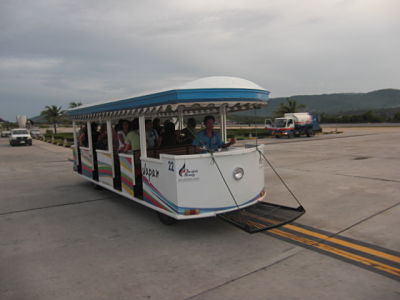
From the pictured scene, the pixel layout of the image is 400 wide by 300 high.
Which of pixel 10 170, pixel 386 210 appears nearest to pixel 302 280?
pixel 386 210

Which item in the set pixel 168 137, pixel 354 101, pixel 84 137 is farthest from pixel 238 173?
pixel 354 101

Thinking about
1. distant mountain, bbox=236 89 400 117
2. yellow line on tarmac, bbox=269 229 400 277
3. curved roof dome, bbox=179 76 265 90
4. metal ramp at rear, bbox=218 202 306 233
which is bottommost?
yellow line on tarmac, bbox=269 229 400 277

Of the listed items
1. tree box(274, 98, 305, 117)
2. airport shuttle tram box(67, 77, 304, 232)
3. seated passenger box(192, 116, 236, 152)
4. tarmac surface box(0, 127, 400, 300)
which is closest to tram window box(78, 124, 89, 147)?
tarmac surface box(0, 127, 400, 300)

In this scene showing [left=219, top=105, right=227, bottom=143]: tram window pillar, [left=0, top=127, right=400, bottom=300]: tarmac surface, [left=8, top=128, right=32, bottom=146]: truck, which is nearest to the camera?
[left=0, top=127, right=400, bottom=300]: tarmac surface

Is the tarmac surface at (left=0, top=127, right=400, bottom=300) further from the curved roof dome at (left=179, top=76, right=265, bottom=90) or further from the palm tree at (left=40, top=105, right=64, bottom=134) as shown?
the palm tree at (left=40, top=105, right=64, bottom=134)

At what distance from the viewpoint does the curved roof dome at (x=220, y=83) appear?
16.2 ft

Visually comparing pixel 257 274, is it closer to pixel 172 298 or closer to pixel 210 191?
pixel 172 298

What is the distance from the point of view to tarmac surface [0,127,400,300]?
3.59m

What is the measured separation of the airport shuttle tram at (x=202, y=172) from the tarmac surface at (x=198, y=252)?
367 millimetres

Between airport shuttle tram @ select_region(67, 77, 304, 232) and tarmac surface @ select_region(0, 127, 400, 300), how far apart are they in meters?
0.37

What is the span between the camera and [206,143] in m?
6.09

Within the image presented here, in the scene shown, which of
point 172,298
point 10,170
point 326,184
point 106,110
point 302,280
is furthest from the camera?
Answer: point 10,170

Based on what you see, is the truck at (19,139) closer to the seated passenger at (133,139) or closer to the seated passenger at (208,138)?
the seated passenger at (133,139)

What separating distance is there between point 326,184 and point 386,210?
97.4 inches
